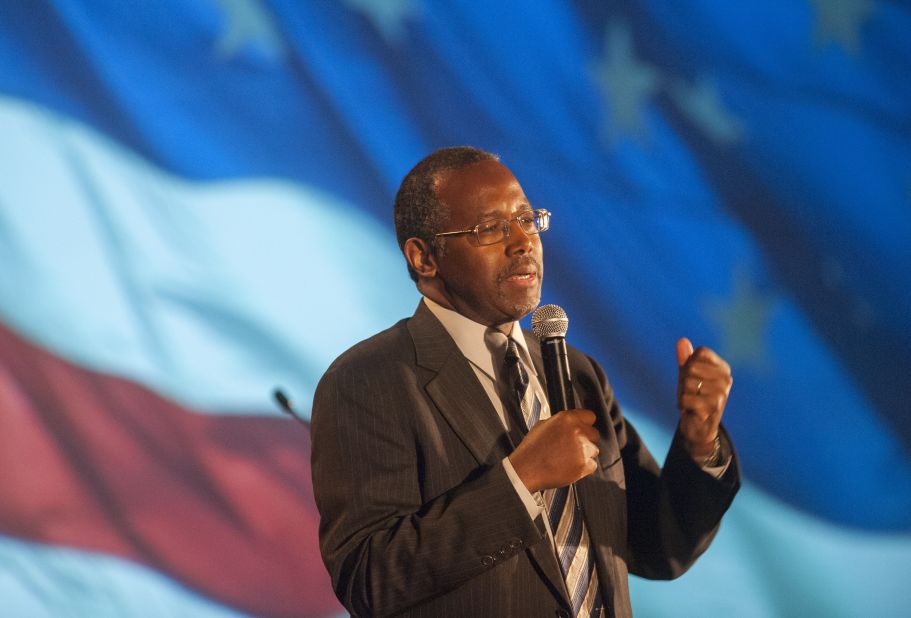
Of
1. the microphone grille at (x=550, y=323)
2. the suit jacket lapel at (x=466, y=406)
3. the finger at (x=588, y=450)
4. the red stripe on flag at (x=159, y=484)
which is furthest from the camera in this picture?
the red stripe on flag at (x=159, y=484)

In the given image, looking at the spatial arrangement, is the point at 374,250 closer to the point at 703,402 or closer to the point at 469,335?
the point at 469,335

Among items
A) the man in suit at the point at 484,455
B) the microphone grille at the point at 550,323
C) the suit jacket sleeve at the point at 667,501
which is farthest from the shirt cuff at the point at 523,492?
the suit jacket sleeve at the point at 667,501

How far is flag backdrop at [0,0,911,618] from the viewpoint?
119 inches

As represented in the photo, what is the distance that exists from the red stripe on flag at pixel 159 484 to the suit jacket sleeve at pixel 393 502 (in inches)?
58.1

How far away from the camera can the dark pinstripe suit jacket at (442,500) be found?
1.59 meters

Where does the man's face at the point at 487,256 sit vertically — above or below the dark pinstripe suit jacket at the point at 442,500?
above

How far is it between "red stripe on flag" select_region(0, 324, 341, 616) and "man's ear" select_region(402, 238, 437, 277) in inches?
55.2

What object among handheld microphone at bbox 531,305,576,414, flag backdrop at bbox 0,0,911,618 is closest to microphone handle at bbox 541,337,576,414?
handheld microphone at bbox 531,305,576,414

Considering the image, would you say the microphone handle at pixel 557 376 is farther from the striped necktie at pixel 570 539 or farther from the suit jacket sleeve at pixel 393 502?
the suit jacket sleeve at pixel 393 502

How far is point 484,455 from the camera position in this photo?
1.73 m

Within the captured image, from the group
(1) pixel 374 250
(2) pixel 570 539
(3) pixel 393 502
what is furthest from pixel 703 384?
(1) pixel 374 250

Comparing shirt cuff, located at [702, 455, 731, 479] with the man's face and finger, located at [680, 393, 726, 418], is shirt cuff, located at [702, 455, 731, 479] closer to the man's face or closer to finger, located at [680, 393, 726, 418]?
finger, located at [680, 393, 726, 418]

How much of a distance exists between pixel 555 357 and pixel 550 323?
70 millimetres

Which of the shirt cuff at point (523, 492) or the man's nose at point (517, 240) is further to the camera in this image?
the man's nose at point (517, 240)
